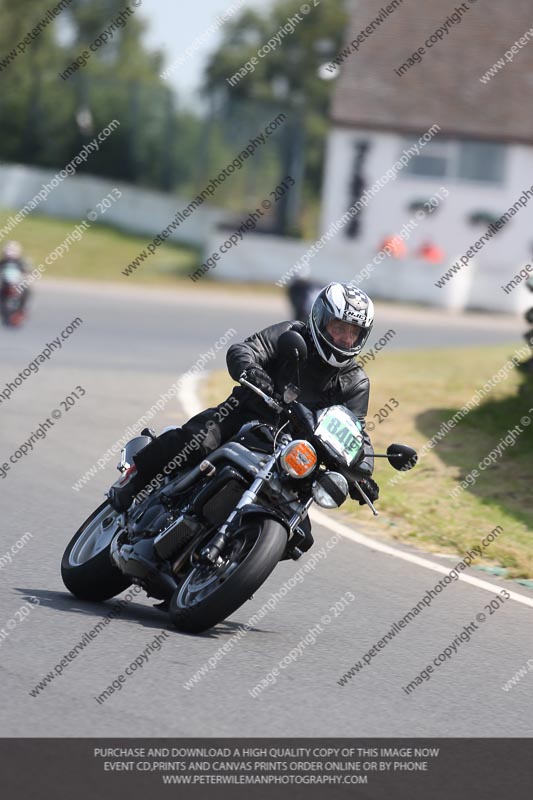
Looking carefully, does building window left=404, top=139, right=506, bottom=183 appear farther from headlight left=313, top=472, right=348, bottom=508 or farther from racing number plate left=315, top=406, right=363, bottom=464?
headlight left=313, top=472, right=348, bottom=508

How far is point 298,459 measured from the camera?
6711 millimetres

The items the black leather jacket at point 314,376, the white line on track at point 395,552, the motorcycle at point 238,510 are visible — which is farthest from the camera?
the white line on track at point 395,552

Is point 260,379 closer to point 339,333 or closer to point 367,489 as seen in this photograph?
point 339,333

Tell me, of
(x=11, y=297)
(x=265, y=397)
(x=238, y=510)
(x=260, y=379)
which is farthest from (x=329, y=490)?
(x=11, y=297)

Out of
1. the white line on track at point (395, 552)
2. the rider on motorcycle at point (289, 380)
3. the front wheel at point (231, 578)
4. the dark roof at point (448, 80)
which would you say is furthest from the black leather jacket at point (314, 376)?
the dark roof at point (448, 80)

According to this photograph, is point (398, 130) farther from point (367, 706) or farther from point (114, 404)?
point (367, 706)

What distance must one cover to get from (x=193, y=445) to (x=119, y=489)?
0.53 meters

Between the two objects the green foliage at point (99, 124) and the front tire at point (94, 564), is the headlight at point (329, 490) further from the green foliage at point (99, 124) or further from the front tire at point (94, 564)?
the green foliage at point (99, 124)

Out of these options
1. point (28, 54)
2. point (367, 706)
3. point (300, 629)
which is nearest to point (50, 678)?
point (367, 706)

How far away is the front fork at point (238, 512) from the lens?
6688 millimetres

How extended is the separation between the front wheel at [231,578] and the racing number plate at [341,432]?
1.45 ft

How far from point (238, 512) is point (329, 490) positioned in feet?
1.39

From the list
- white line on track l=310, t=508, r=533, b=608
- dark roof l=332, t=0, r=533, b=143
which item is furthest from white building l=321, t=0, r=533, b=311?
white line on track l=310, t=508, r=533, b=608

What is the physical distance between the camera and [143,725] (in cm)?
550
